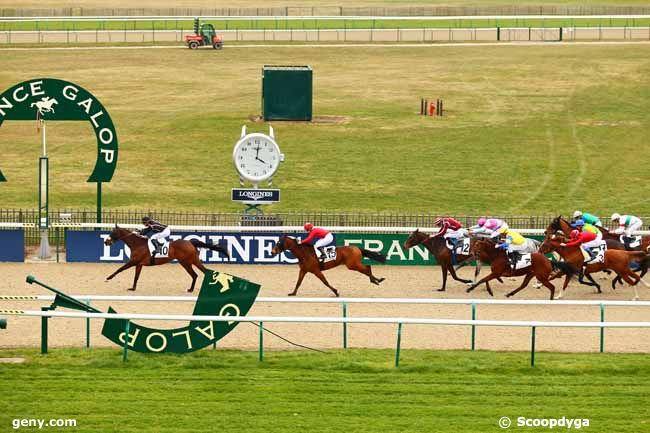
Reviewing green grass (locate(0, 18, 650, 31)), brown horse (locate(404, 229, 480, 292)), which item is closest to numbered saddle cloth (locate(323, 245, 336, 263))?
brown horse (locate(404, 229, 480, 292))

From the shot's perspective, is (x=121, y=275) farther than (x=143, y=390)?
Yes

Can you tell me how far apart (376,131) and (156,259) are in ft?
73.4

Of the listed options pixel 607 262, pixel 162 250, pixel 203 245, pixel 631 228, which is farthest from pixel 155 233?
pixel 631 228

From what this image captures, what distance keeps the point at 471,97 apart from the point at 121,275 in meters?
28.8

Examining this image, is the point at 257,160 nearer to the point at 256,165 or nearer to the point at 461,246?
the point at 256,165

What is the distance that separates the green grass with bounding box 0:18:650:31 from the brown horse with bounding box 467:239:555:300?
49.9 meters

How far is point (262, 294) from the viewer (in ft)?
91.4

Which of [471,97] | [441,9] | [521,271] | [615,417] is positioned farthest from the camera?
[441,9]

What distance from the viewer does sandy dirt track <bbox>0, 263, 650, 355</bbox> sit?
2333 centimetres

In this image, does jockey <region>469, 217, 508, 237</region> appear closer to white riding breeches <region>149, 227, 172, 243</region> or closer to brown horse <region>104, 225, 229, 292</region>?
brown horse <region>104, 225, 229, 292</region>

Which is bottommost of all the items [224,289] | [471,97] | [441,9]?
[224,289]

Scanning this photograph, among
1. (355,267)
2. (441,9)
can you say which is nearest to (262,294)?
(355,267)

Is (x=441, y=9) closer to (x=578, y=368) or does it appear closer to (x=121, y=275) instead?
(x=121, y=275)

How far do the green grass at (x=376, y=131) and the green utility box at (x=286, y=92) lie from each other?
499 mm
